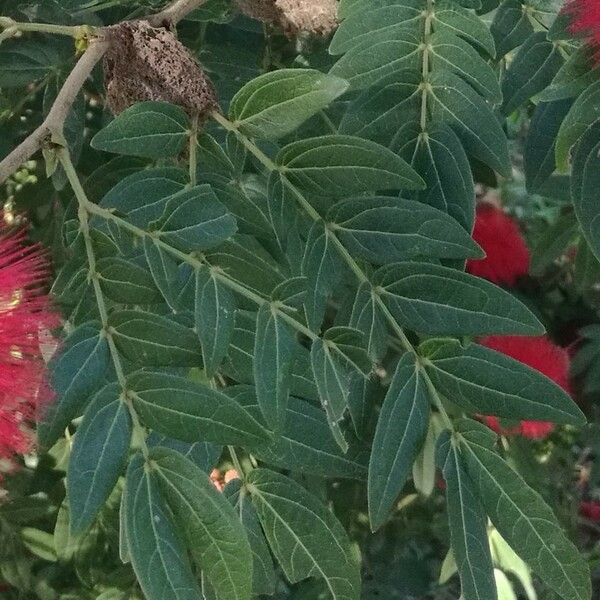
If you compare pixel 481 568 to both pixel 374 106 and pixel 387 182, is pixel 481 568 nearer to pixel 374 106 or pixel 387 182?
pixel 387 182

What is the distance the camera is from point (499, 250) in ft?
5.17

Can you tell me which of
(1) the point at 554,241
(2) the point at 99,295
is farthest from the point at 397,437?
(1) the point at 554,241

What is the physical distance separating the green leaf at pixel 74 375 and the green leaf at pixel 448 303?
227 mm

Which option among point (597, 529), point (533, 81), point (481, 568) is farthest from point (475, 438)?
point (597, 529)

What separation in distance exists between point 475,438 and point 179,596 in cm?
25

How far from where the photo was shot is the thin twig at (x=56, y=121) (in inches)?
28.9

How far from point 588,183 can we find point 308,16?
0.36 metres

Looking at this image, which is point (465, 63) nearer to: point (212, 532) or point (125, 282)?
point (125, 282)

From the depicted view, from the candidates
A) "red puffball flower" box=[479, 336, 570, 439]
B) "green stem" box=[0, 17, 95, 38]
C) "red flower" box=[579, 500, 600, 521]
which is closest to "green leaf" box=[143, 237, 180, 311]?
"green stem" box=[0, 17, 95, 38]

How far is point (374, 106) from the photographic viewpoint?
818 millimetres

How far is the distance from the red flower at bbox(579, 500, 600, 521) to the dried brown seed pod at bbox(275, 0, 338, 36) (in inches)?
62.4

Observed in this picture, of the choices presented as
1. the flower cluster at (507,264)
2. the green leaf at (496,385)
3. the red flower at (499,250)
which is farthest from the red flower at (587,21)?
the red flower at (499,250)

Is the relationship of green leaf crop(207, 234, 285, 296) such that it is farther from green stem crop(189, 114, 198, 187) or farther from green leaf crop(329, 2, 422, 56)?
green leaf crop(329, 2, 422, 56)

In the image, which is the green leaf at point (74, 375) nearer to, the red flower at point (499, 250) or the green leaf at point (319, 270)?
the green leaf at point (319, 270)
